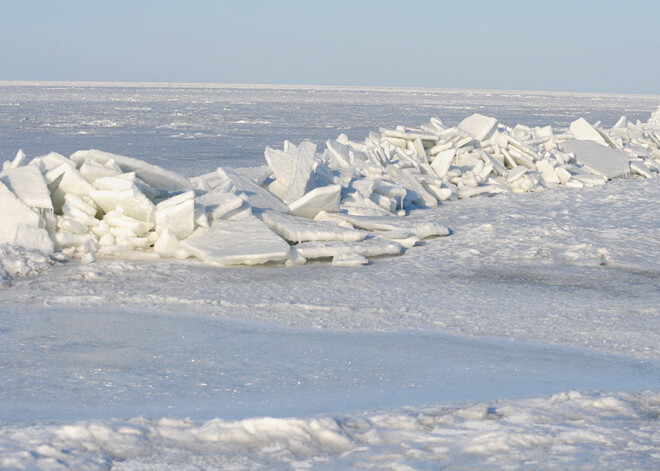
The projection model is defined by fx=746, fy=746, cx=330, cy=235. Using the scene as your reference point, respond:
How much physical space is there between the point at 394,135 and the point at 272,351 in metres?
6.93

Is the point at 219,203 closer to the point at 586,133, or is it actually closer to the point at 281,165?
the point at 281,165

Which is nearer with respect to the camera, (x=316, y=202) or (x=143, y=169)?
(x=143, y=169)

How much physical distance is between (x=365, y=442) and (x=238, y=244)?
2865 millimetres

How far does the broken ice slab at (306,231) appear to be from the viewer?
542 centimetres

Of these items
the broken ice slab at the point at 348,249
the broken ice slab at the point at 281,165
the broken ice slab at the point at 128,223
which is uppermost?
the broken ice slab at the point at 281,165

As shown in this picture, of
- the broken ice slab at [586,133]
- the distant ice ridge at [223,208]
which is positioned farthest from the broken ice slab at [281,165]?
the broken ice slab at [586,133]

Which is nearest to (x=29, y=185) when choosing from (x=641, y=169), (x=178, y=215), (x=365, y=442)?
(x=178, y=215)

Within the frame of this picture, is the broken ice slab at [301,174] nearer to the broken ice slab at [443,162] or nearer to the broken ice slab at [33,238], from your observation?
the broken ice slab at [33,238]

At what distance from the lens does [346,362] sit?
10.0 ft

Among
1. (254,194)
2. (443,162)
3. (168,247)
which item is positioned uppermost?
(443,162)

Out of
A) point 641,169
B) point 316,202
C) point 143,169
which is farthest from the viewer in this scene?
point 641,169

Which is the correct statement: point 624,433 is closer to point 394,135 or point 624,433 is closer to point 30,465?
point 30,465

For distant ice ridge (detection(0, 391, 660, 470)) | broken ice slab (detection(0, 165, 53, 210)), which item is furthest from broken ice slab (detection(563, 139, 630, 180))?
distant ice ridge (detection(0, 391, 660, 470))

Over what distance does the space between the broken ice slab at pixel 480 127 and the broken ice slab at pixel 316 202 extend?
4385 mm
